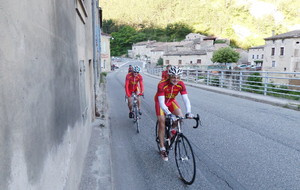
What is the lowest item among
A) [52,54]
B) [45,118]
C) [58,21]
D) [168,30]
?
[45,118]

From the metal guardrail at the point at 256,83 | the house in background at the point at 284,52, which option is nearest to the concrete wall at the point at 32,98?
the metal guardrail at the point at 256,83

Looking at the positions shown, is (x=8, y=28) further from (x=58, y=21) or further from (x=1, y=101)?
(x=58, y=21)

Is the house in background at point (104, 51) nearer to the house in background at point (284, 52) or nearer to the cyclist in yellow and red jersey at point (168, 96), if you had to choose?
the house in background at point (284, 52)

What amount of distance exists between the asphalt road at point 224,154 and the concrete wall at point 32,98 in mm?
1979

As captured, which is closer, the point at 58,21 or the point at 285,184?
the point at 58,21

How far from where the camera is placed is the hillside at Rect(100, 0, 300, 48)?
12356 cm

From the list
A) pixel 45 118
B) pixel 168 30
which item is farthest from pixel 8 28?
pixel 168 30

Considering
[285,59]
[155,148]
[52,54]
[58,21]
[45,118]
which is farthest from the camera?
[285,59]

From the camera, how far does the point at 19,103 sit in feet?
4.58

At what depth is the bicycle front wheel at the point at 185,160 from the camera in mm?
3677

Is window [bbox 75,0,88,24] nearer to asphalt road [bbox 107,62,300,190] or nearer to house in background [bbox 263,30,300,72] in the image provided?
asphalt road [bbox 107,62,300,190]

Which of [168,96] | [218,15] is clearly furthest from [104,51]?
[218,15]

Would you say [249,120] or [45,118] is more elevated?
[45,118]

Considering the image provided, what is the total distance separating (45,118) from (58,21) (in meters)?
1.24
